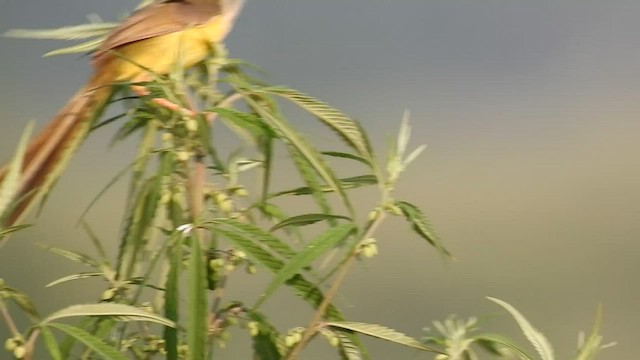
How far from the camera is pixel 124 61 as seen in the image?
0.70 m

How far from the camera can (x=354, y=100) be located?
1.07m

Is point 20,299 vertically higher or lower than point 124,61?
lower

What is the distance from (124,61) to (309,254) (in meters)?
0.32

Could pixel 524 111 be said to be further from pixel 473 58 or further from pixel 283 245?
pixel 283 245

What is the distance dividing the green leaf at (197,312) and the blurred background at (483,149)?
0.57 m

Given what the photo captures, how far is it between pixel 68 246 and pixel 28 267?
0.07 meters

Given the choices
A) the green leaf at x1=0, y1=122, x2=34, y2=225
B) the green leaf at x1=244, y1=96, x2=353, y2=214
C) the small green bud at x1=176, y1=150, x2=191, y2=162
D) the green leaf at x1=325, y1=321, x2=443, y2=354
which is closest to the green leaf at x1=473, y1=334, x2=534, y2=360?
the green leaf at x1=325, y1=321, x2=443, y2=354

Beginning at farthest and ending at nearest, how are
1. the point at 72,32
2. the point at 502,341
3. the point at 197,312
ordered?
the point at 72,32 < the point at 502,341 < the point at 197,312

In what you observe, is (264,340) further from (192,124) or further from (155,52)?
(155,52)

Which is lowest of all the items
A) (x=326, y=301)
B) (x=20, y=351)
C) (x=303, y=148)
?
(x=20, y=351)

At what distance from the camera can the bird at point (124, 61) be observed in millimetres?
611

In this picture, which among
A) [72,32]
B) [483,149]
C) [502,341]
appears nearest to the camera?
[502,341]

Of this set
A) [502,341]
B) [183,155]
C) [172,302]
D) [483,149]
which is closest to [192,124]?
[183,155]

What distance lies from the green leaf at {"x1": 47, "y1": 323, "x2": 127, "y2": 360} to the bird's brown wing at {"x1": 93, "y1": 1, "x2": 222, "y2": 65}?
11.0 inches
